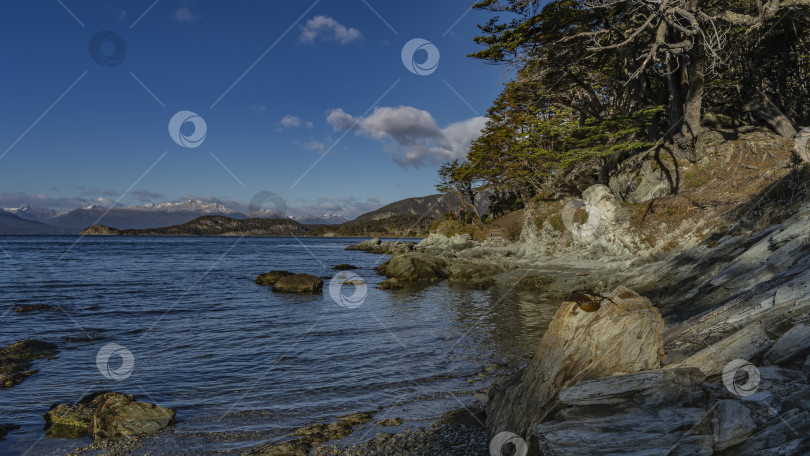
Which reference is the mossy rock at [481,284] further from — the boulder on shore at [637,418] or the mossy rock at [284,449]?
the boulder on shore at [637,418]

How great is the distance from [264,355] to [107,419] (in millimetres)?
5228

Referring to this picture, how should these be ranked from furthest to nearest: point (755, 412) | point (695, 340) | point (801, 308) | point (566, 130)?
1. point (566, 130)
2. point (695, 340)
3. point (801, 308)
4. point (755, 412)

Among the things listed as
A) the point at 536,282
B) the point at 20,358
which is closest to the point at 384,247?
the point at 536,282

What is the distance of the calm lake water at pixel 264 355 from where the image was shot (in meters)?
8.13

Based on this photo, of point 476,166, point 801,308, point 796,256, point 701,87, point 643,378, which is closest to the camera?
point 643,378

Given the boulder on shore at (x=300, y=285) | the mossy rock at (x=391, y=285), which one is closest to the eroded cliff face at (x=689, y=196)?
the mossy rock at (x=391, y=285)

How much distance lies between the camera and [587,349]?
19.6 ft

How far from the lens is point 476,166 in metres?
52.5

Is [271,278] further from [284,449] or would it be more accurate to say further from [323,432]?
[284,449]

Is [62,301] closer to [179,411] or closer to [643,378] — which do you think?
[179,411]

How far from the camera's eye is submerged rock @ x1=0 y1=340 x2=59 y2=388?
1022 cm

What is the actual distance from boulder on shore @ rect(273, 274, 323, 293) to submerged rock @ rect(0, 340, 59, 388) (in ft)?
44.7

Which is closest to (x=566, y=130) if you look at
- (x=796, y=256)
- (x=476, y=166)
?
(x=476, y=166)

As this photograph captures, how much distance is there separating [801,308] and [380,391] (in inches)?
288
